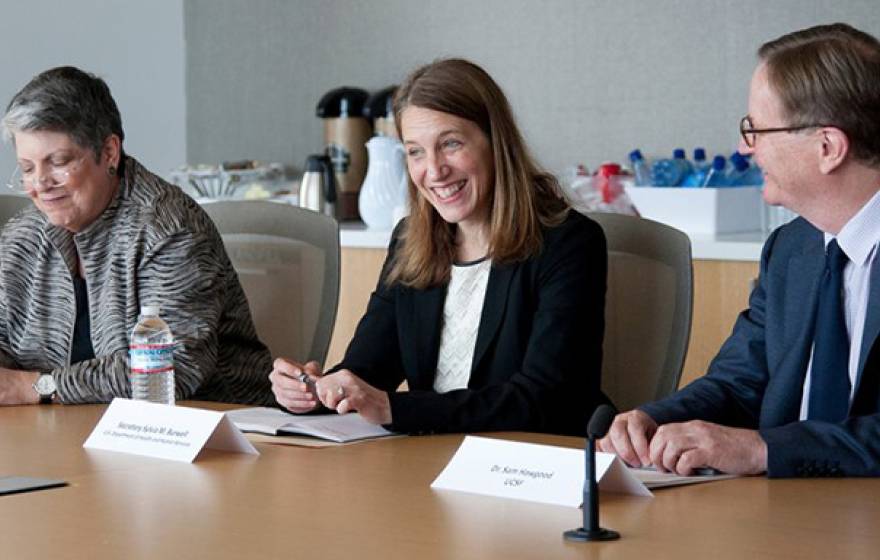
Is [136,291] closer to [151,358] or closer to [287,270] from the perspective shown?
[151,358]

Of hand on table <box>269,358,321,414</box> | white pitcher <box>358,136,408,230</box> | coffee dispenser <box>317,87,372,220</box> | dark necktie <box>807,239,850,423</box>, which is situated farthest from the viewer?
coffee dispenser <box>317,87,372,220</box>

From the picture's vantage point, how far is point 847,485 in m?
1.76

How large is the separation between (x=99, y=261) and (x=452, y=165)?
0.73 meters

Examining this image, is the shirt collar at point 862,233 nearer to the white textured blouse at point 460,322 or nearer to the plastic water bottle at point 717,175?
the white textured blouse at point 460,322

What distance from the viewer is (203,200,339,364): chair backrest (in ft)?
9.87

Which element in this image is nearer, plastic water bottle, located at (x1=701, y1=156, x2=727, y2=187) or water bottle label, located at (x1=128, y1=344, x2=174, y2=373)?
water bottle label, located at (x1=128, y1=344, x2=174, y2=373)

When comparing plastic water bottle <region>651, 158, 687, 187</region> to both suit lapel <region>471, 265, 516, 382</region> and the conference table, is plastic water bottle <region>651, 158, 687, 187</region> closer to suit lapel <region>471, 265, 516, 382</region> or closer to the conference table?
suit lapel <region>471, 265, 516, 382</region>

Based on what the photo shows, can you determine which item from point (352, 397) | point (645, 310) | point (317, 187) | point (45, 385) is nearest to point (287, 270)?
point (45, 385)

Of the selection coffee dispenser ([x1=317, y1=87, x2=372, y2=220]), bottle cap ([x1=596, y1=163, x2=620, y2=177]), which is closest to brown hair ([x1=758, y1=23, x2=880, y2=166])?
bottle cap ([x1=596, y1=163, x2=620, y2=177])

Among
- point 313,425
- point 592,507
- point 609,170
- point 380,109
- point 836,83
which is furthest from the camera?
point 380,109

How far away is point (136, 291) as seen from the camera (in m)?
2.73

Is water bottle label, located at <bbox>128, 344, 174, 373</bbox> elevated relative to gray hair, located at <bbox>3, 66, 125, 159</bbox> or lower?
lower

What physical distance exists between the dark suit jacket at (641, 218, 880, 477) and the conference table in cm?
4

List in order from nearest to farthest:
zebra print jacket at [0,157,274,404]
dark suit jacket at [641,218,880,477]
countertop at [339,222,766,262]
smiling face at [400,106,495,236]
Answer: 1. dark suit jacket at [641,218,880,477]
2. smiling face at [400,106,495,236]
3. zebra print jacket at [0,157,274,404]
4. countertop at [339,222,766,262]
